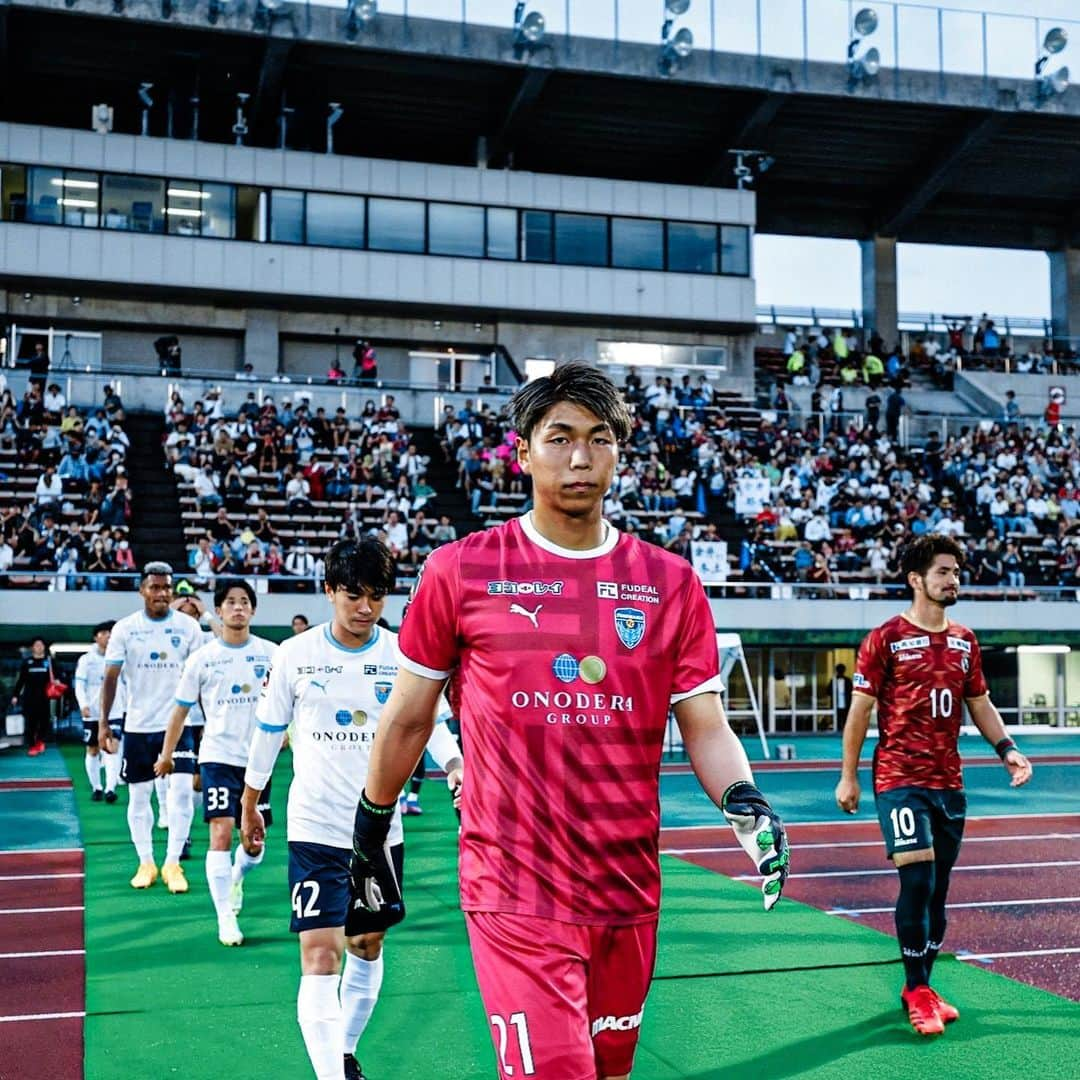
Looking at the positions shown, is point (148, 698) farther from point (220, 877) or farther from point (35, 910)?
point (220, 877)

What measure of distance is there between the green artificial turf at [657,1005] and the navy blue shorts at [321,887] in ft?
3.32

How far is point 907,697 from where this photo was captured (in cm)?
773

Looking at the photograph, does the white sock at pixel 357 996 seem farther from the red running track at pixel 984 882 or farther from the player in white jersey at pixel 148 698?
the player in white jersey at pixel 148 698

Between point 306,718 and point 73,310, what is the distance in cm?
3620

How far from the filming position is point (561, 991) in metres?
3.60

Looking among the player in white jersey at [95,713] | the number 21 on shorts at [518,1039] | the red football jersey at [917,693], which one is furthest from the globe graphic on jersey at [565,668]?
the player in white jersey at [95,713]

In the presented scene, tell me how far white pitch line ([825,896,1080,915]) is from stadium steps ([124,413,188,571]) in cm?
2085

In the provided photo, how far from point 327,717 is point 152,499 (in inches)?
1027

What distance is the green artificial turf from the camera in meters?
6.79

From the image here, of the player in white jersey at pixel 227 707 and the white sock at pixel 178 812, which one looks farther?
the white sock at pixel 178 812

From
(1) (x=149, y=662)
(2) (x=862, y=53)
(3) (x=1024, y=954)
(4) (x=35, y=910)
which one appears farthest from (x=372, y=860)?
(2) (x=862, y=53)

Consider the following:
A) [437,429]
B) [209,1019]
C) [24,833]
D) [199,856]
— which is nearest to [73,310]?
[437,429]

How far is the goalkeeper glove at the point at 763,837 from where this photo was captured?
11.6ft

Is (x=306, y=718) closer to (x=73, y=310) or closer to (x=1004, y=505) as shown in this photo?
(x=1004, y=505)
